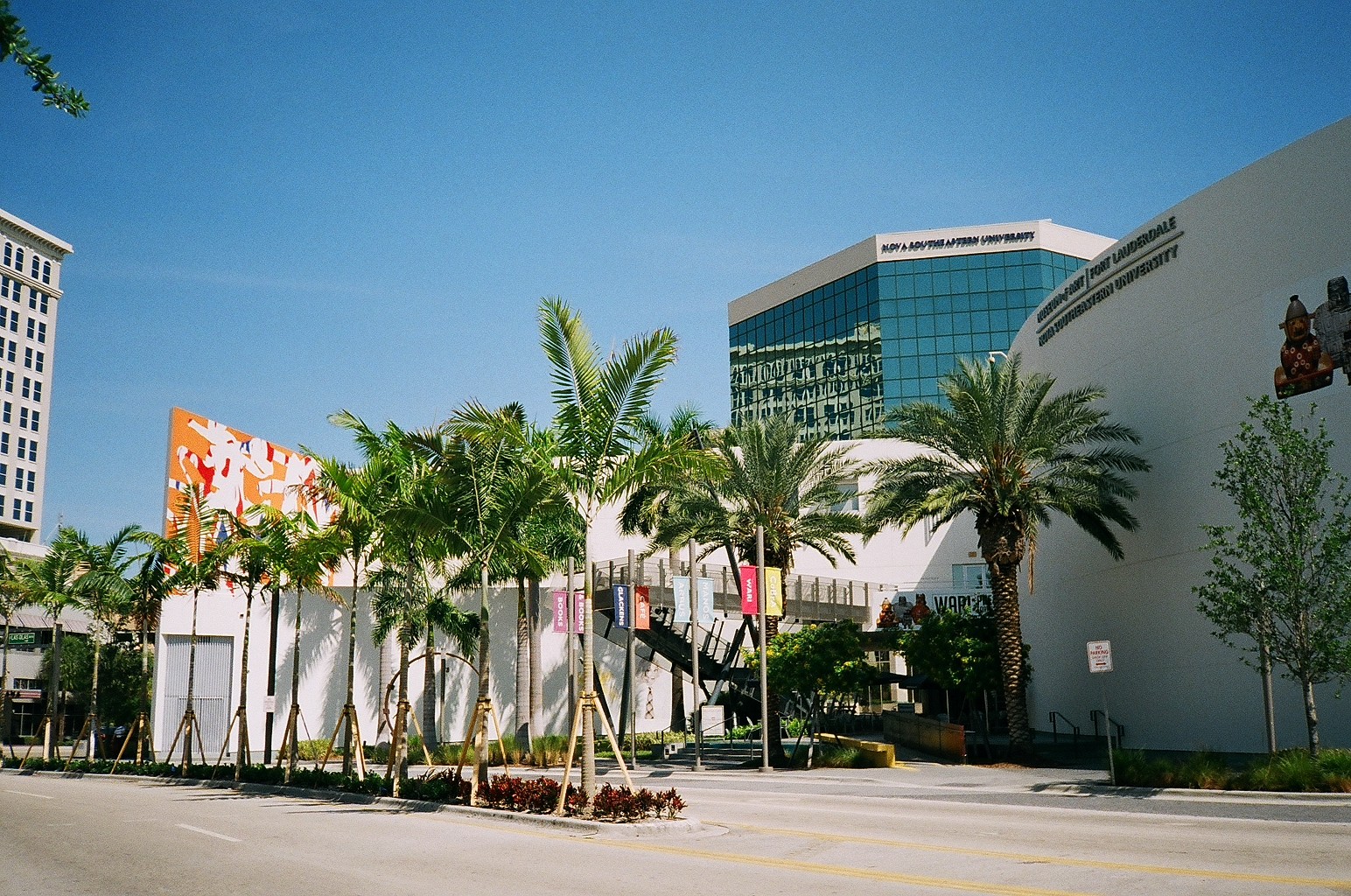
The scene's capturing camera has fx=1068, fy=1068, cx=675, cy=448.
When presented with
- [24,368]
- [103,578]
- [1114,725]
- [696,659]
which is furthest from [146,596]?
[24,368]

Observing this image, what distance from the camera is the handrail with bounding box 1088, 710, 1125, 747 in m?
34.0

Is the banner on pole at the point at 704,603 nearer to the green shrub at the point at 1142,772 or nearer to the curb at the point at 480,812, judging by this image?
the curb at the point at 480,812

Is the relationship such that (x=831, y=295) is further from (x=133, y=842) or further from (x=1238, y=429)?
(x=133, y=842)

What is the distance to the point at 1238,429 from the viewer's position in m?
29.3

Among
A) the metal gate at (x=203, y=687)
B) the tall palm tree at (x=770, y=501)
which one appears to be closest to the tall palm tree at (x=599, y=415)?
the tall palm tree at (x=770, y=501)

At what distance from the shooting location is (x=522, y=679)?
39.3m

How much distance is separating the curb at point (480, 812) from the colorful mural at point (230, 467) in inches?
568

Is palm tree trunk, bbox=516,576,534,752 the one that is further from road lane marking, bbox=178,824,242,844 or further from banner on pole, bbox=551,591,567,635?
road lane marking, bbox=178,824,242,844

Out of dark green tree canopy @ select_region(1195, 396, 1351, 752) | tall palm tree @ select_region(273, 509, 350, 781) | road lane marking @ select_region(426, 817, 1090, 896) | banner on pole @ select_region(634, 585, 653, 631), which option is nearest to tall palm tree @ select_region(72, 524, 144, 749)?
tall palm tree @ select_region(273, 509, 350, 781)

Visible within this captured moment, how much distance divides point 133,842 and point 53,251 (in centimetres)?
11678

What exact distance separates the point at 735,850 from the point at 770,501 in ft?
70.4

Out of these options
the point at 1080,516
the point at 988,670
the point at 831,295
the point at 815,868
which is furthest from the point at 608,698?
the point at 831,295

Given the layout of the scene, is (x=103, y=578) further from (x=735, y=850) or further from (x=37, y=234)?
(x=37, y=234)

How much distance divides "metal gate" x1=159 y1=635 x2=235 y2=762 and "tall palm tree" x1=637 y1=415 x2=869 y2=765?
20.3 metres
